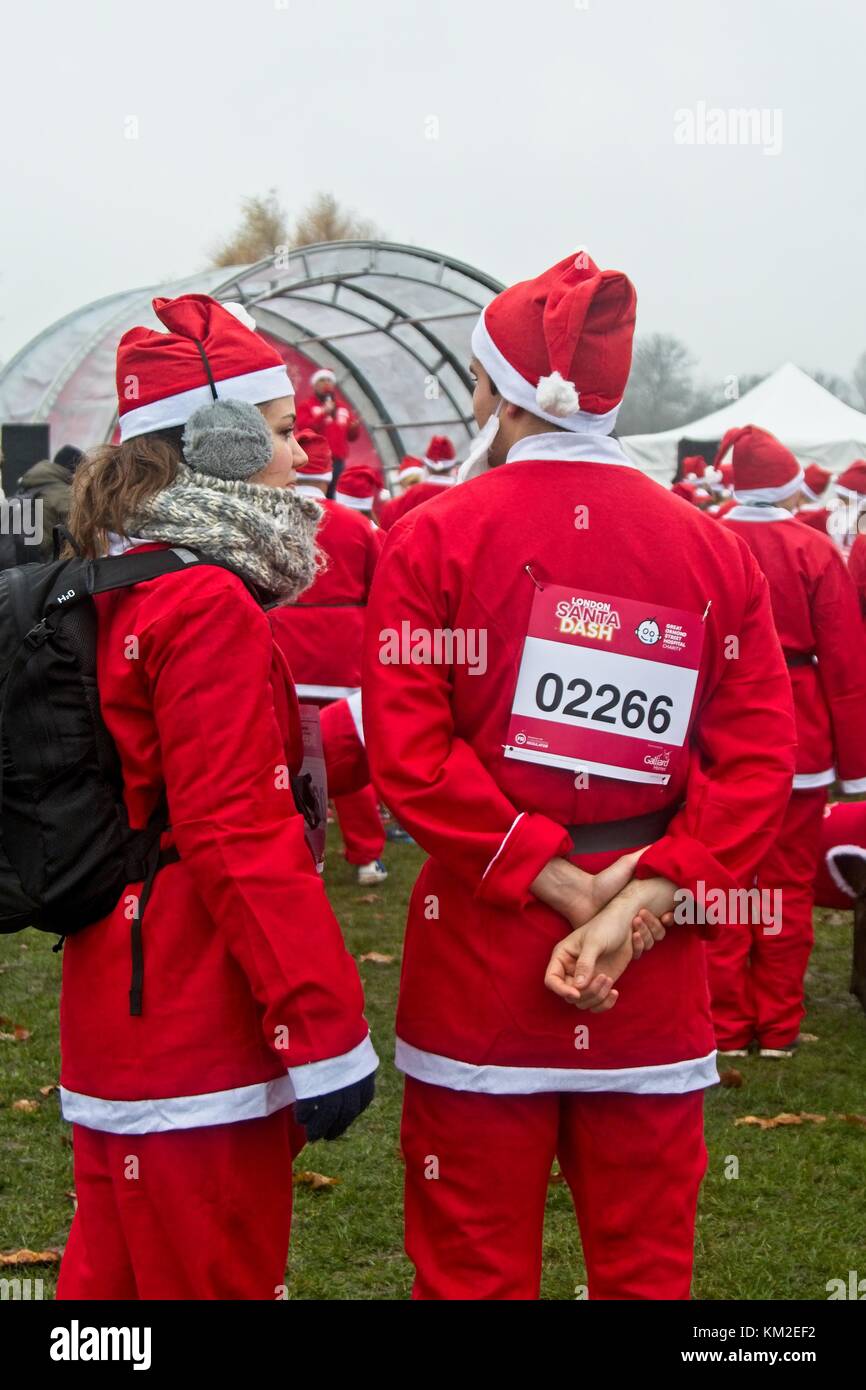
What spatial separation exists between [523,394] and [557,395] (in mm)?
134

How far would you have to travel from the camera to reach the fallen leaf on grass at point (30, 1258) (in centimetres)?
405

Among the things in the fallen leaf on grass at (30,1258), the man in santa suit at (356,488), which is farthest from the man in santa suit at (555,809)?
the man in santa suit at (356,488)

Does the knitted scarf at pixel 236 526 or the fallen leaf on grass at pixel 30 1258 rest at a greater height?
the knitted scarf at pixel 236 526

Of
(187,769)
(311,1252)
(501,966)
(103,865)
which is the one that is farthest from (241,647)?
(311,1252)

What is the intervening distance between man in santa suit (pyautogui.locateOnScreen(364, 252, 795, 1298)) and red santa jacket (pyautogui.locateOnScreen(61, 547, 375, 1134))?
28cm

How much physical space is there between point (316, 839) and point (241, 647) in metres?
0.48

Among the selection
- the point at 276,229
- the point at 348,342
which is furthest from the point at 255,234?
the point at 348,342

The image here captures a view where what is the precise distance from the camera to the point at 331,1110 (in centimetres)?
239

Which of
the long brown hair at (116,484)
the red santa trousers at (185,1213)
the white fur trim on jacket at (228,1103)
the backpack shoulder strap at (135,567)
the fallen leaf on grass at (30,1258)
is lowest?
the fallen leaf on grass at (30,1258)

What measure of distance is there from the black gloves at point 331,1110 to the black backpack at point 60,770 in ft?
1.06

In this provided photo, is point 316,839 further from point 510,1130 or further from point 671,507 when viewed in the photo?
point 671,507

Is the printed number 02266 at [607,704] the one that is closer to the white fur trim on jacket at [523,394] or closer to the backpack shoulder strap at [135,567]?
the white fur trim on jacket at [523,394]

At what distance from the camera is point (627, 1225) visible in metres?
2.68

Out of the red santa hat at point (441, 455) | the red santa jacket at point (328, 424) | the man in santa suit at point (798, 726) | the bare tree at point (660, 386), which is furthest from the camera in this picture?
the bare tree at point (660, 386)
